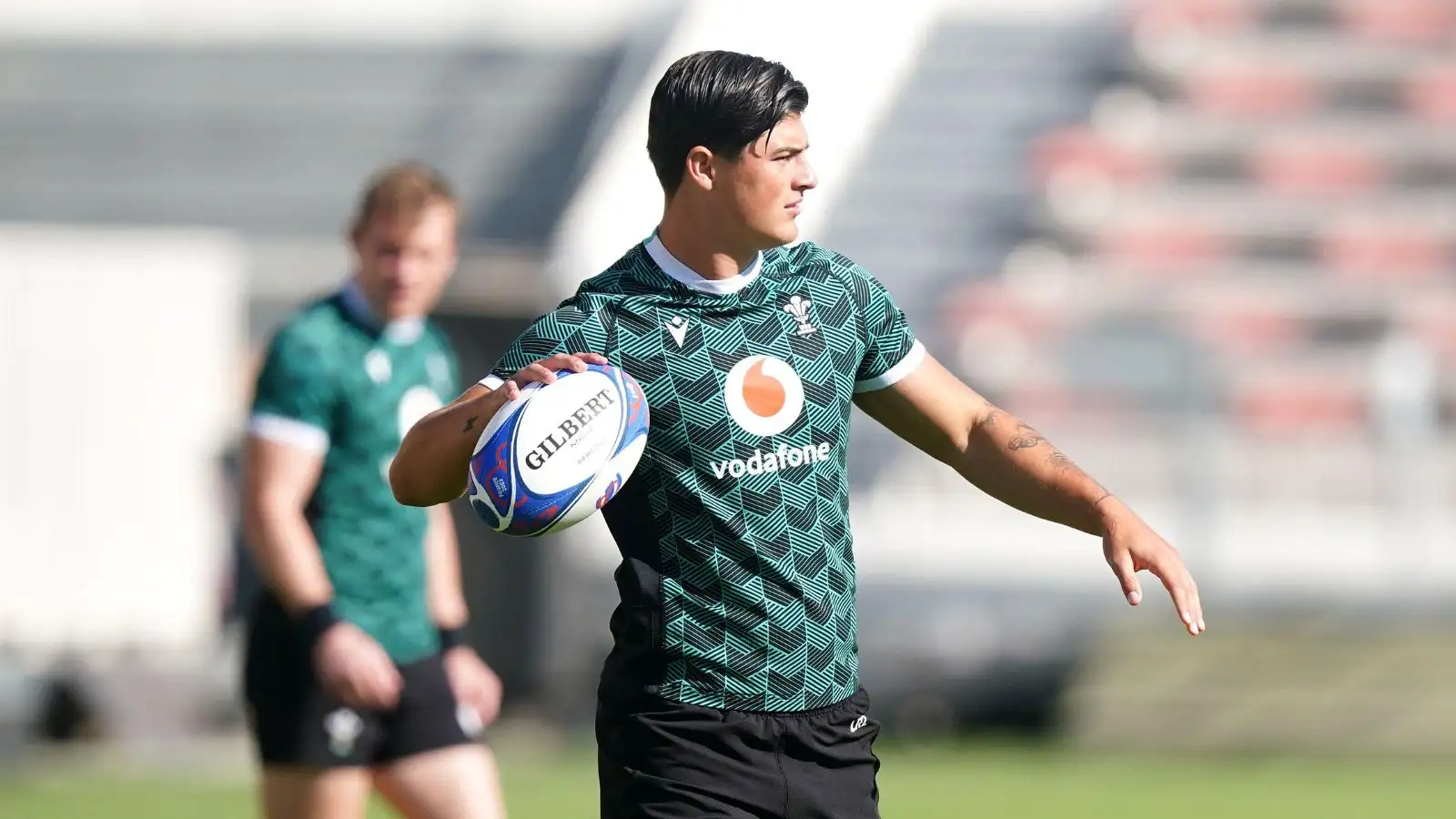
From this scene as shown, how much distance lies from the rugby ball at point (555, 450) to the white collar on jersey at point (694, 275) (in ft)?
0.90

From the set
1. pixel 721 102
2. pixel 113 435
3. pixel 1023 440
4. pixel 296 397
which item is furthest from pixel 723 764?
pixel 113 435

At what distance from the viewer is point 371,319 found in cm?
532

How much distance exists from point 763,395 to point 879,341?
1.06 ft

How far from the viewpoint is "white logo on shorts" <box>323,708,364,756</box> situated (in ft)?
16.7

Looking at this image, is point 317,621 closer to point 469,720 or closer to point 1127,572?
point 469,720

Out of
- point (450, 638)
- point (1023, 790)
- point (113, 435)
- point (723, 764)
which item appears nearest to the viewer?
point (723, 764)

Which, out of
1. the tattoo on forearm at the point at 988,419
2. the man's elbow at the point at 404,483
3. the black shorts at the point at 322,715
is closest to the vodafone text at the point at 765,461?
the tattoo on forearm at the point at 988,419

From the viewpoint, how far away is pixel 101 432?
14828 mm

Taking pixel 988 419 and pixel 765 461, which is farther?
pixel 988 419

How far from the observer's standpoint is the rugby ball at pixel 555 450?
354 cm

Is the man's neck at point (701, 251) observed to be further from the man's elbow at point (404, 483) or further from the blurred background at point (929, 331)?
the blurred background at point (929, 331)

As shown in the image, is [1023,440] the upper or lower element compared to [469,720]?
upper

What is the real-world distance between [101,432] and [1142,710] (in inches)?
284

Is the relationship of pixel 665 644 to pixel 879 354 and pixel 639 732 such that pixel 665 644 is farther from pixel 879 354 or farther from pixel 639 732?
pixel 879 354
